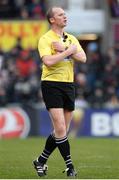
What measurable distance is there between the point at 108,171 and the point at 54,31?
2383mm

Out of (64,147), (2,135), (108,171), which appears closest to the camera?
(64,147)

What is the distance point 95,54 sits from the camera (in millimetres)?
25547

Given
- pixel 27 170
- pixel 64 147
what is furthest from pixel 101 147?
pixel 64 147

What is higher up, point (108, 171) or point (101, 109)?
point (108, 171)

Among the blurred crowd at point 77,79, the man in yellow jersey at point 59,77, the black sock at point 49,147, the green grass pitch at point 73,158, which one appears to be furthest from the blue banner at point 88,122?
the man in yellow jersey at point 59,77

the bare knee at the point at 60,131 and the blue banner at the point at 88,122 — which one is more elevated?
the bare knee at the point at 60,131

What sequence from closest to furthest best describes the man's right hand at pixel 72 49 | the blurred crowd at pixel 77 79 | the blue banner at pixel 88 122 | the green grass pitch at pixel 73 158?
the man's right hand at pixel 72 49, the green grass pitch at pixel 73 158, the blue banner at pixel 88 122, the blurred crowd at pixel 77 79

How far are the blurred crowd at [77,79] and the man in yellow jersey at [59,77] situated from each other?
12.0 metres

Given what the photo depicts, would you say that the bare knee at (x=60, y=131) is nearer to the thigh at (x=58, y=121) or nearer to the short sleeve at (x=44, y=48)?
the thigh at (x=58, y=121)

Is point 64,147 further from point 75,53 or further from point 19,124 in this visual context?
point 19,124

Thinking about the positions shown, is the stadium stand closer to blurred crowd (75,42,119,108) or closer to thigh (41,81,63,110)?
blurred crowd (75,42,119,108)

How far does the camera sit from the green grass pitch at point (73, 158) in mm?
11500

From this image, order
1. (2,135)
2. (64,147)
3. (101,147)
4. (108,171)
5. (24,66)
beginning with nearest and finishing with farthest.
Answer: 1. (64,147)
2. (108,171)
3. (101,147)
4. (2,135)
5. (24,66)

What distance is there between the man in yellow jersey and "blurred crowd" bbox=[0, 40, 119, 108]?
1196 centimetres
